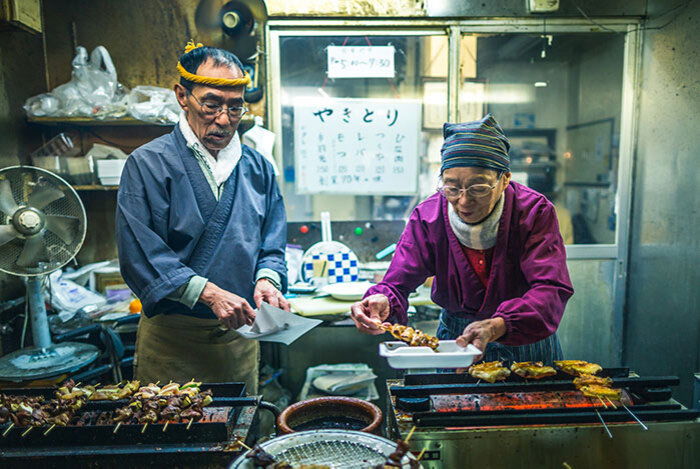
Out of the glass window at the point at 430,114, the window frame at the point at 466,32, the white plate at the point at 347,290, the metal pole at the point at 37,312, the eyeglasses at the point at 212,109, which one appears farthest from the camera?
the glass window at the point at 430,114

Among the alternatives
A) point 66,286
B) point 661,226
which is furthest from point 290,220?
point 661,226

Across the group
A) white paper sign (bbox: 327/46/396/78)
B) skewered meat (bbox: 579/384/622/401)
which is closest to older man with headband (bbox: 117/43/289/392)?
skewered meat (bbox: 579/384/622/401)

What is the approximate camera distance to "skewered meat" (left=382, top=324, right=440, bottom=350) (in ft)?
6.97

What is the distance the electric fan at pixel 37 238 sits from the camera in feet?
9.86

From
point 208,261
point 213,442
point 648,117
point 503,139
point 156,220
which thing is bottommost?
point 213,442

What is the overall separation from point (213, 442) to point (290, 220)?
3405mm

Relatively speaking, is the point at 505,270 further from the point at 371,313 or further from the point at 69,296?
the point at 69,296

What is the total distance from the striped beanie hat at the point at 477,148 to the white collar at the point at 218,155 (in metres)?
1.21

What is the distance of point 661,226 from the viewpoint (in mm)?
4445

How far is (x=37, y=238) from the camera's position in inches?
120

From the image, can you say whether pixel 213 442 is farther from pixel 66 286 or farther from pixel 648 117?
pixel 648 117

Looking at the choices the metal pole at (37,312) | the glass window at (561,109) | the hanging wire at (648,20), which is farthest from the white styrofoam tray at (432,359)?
the hanging wire at (648,20)

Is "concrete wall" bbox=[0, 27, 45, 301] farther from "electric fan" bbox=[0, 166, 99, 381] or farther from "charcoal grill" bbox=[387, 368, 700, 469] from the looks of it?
"charcoal grill" bbox=[387, 368, 700, 469]

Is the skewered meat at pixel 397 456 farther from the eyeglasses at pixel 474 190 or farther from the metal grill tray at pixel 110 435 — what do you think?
the eyeglasses at pixel 474 190
